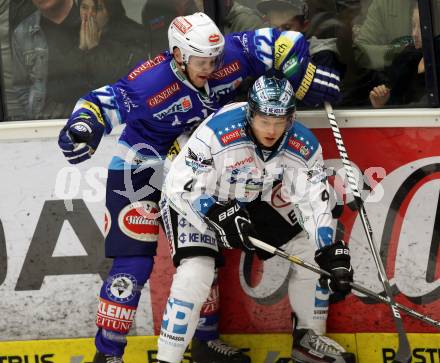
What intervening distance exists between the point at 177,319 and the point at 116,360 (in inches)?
16.0

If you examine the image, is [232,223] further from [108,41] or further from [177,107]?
[108,41]

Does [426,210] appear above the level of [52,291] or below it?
above

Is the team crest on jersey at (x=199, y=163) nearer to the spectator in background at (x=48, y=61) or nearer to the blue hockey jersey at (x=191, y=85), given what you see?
the blue hockey jersey at (x=191, y=85)

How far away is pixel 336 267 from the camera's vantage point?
17.0 ft

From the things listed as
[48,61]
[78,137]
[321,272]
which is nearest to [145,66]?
[78,137]

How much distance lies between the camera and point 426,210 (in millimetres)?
5723

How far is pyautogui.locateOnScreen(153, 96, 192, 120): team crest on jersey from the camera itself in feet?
18.1

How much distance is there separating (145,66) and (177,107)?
24cm

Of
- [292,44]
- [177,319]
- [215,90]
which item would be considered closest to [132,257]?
[177,319]

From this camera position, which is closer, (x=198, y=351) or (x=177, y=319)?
(x=177, y=319)

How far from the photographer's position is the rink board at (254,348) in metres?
5.79

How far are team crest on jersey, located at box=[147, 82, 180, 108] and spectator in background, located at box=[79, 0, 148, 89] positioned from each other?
1.29 ft

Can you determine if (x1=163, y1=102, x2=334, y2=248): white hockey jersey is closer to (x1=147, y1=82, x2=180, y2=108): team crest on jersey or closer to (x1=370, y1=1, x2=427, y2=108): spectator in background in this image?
(x1=147, y1=82, x2=180, y2=108): team crest on jersey

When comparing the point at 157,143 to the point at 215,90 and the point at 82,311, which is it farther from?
the point at 82,311
